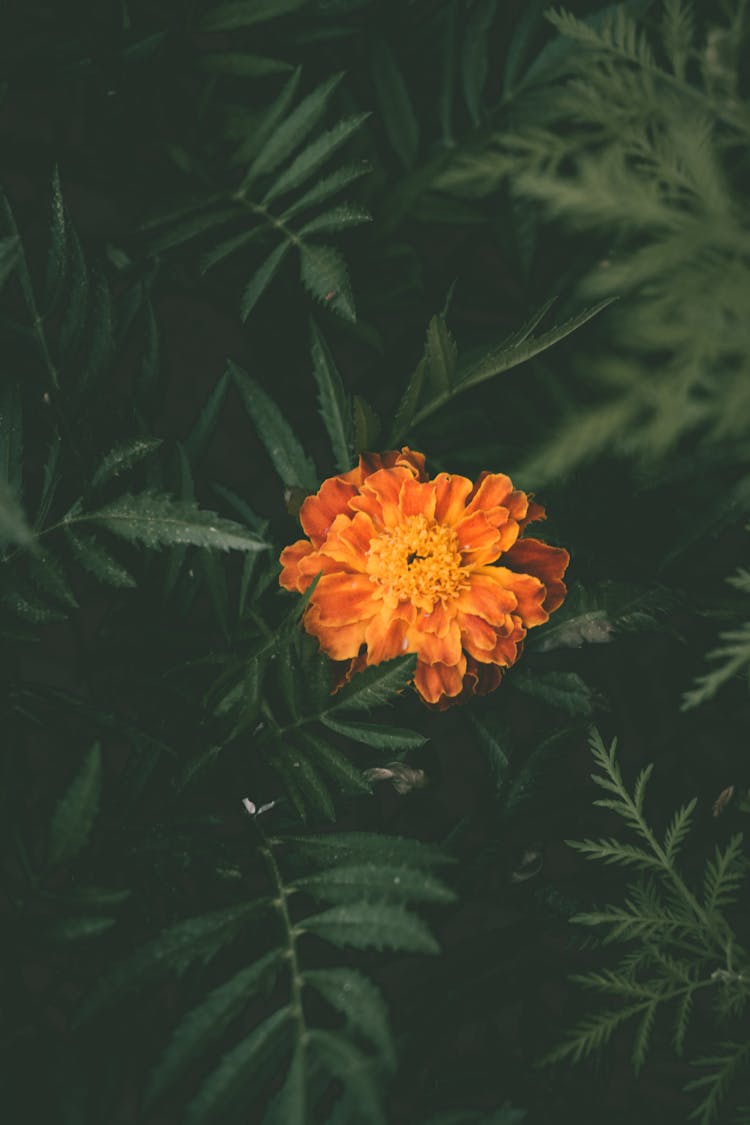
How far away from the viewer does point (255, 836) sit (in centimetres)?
62

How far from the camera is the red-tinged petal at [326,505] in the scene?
57cm

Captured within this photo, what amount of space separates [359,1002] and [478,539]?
0.28 m

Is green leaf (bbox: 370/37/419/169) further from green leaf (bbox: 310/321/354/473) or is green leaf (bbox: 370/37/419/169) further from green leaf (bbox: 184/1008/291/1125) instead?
green leaf (bbox: 184/1008/291/1125)

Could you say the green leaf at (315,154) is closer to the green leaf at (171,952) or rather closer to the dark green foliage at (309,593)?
the dark green foliage at (309,593)

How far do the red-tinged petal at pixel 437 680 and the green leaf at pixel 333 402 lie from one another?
0.55 feet

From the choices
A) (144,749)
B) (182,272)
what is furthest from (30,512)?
(182,272)

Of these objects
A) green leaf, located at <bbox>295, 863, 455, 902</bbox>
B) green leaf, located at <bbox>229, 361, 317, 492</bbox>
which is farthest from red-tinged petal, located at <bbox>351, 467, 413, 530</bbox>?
green leaf, located at <bbox>295, 863, 455, 902</bbox>

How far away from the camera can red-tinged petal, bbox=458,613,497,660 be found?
550mm

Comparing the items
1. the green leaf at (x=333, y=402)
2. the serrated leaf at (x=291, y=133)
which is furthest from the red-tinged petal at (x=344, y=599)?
the serrated leaf at (x=291, y=133)

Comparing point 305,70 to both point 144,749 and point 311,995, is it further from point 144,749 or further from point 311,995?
point 311,995

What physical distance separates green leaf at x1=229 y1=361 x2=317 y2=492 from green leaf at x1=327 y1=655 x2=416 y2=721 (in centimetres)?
17

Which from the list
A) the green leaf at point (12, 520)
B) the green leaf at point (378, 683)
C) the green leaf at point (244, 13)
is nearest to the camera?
the green leaf at point (12, 520)

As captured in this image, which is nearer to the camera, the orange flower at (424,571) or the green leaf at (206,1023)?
the green leaf at (206,1023)

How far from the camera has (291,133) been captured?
648mm
